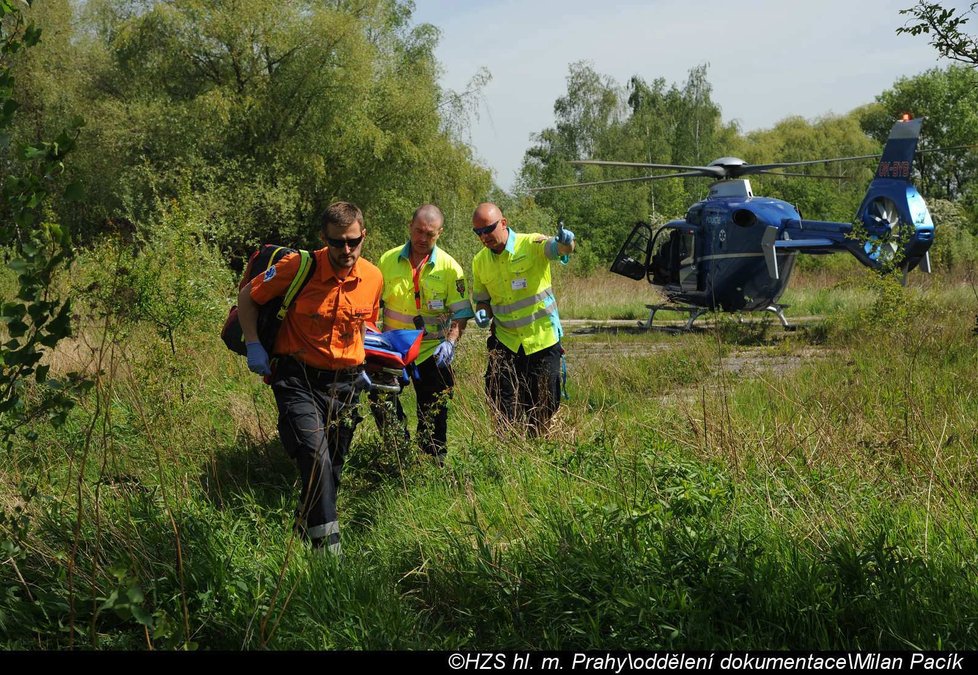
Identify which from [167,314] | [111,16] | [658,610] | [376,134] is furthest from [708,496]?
[111,16]

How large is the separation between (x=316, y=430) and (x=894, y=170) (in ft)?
43.6

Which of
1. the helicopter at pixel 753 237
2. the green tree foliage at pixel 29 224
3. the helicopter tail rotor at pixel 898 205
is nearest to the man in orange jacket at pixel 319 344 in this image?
the green tree foliage at pixel 29 224

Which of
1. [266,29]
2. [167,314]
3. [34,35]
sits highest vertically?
[266,29]

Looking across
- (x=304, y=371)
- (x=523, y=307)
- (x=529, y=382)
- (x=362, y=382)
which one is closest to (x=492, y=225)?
(x=523, y=307)

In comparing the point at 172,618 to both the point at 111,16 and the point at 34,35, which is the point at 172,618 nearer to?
the point at 34,35

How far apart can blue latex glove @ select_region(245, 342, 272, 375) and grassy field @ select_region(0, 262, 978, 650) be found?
1.93 ft

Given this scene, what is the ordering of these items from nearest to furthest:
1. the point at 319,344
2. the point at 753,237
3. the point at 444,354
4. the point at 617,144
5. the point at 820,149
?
the point at 319,344, the point at 444,354, the point at 753,237, the point at 617,144, the point at 820,149

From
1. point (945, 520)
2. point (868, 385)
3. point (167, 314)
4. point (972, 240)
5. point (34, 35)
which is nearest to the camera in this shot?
point (34, 35)

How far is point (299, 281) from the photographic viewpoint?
190 inches

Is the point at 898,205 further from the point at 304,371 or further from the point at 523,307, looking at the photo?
the point at 304,371

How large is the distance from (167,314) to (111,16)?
3288 centimetres

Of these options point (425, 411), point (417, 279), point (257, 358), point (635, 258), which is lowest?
point (425, 411)

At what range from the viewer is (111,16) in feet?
118

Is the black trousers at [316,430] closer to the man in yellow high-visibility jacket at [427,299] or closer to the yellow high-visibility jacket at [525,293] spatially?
the man in yellow high-visibility jacket at [427,299]
